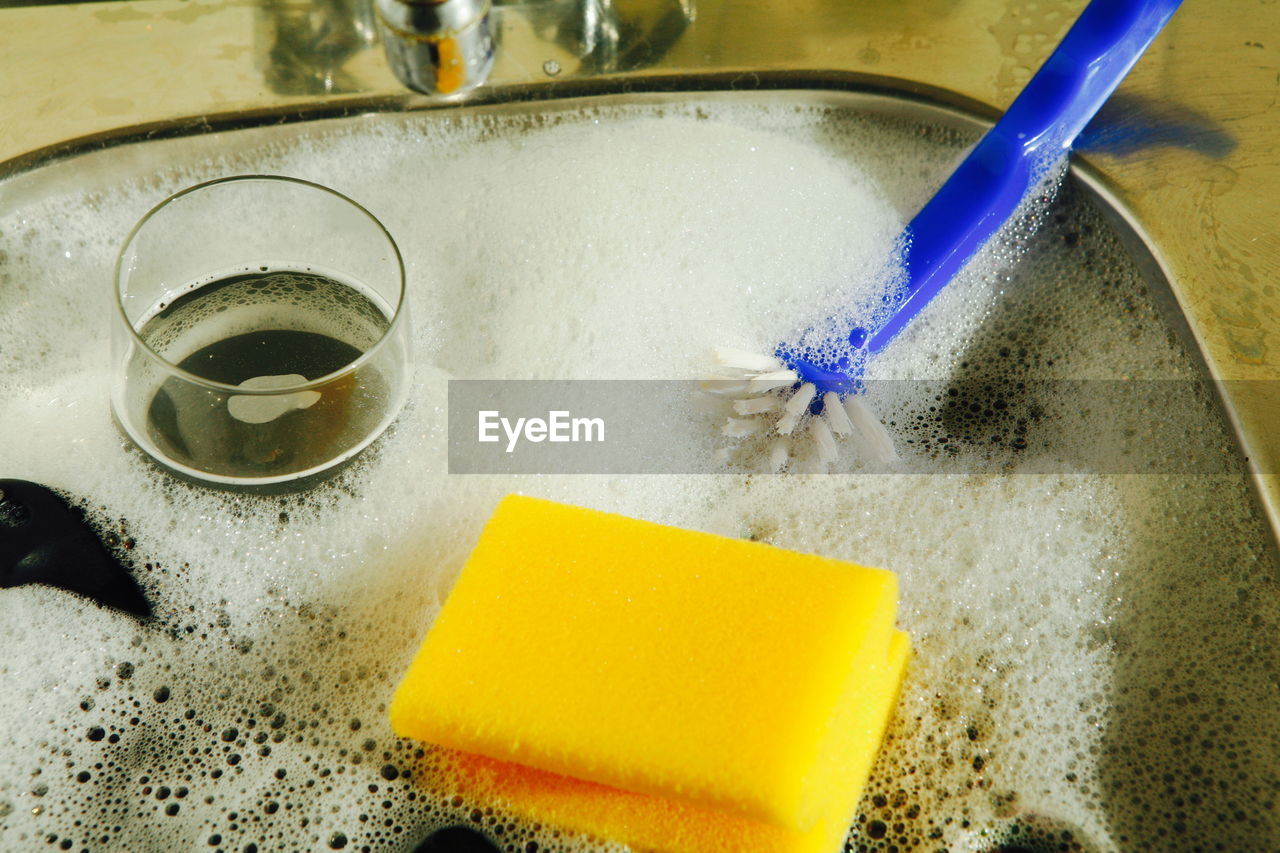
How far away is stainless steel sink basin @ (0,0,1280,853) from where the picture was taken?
0.47 metres

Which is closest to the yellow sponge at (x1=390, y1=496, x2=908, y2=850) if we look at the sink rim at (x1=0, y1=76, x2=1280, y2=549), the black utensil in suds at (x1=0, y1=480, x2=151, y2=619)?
the black utensil in suds at (x1=0, y1=480, x2=151, y2=619)

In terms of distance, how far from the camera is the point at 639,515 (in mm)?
543

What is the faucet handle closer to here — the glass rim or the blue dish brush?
the glass rim

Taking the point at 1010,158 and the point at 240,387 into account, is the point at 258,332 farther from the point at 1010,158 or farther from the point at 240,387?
the point at 1010,158

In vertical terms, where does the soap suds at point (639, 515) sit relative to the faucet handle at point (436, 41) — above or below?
below

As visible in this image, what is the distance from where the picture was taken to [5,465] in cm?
53

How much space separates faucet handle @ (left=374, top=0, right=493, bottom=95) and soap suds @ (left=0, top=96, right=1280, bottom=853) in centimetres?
13

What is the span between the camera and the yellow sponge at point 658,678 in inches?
14.9

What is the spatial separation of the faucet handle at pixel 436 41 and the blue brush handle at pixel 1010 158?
0.23 m

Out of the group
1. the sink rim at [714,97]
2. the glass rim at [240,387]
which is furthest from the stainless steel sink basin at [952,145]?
the glass rim at [240,387]

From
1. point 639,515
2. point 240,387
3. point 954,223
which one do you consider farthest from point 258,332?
point 954,223

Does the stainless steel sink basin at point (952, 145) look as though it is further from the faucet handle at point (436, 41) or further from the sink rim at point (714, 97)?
the faucet handle at point (436, 41)

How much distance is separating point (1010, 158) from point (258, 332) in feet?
1.40

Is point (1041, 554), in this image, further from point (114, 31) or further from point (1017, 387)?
point (114, 31)
